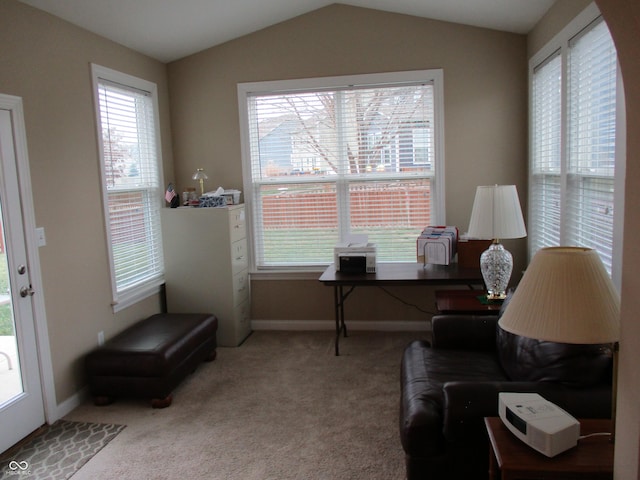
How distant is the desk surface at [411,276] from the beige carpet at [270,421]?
66 cm

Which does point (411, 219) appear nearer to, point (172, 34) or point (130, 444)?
point (172, 34)

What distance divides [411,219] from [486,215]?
137 centimetres

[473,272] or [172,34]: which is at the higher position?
[172,34]

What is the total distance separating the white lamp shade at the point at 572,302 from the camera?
59.2 inches

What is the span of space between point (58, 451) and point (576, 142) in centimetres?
350

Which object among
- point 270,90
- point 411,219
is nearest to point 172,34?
point 270,90

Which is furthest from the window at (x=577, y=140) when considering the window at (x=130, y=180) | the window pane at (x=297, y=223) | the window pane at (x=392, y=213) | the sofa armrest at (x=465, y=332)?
the window at (x=130, y=180)

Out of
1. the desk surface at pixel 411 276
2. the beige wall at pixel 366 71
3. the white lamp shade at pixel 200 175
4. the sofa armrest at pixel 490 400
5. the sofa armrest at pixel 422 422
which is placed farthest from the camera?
the white lamp shade at pixel 200 175

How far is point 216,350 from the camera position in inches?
179

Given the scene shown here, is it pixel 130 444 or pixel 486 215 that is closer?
pixel 130 444

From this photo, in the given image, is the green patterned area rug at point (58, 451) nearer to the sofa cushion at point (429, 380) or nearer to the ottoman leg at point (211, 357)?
the ottoman leg at point (211, 357)

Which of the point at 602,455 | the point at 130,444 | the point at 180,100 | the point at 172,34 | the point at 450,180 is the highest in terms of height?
the point at 172,34

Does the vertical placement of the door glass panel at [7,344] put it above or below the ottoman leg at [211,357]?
above

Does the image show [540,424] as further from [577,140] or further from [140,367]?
[140,367]
